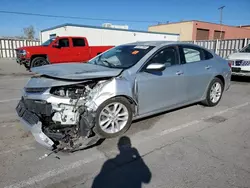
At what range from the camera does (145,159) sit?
2.97m

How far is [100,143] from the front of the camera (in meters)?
3.43

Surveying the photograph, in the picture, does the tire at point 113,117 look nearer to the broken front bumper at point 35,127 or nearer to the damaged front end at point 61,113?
the damaged front end at point 61,113

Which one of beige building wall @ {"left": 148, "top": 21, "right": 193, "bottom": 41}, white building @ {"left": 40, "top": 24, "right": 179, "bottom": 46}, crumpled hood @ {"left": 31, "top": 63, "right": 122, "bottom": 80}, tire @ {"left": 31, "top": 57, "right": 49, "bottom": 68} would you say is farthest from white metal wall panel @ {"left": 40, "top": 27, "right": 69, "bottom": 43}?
beige building wall @ {"left": 148, "top": 21, "right": 193, "bottom": 41}

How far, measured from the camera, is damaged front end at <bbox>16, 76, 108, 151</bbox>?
9.98ft

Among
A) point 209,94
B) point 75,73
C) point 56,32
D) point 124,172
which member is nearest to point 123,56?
point 75,73

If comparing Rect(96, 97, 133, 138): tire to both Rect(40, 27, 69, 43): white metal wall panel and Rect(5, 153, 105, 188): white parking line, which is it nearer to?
Rect(5, 153, 105, 188): white parking line

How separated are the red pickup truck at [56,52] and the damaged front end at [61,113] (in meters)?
9.65

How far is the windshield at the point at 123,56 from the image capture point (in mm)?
3949

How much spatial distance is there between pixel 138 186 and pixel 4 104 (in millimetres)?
4763

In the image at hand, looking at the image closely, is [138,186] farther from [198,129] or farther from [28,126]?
[198,129]

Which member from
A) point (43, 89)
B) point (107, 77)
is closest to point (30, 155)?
point (43, 89)

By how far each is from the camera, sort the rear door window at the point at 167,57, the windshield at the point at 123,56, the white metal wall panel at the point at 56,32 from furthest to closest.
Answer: the white metal wall panel at the point at 56,32 < the rear door window at the point at 167,57 < the windshield at the point at 123,56

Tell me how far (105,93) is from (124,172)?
4.09ft

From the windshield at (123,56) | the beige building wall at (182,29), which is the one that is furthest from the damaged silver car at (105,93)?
the beige building wall at (182,29)
